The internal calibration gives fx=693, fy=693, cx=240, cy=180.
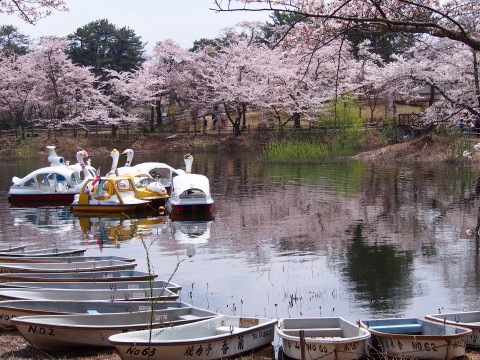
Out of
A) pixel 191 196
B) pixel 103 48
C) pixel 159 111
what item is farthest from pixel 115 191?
pixel 103 48

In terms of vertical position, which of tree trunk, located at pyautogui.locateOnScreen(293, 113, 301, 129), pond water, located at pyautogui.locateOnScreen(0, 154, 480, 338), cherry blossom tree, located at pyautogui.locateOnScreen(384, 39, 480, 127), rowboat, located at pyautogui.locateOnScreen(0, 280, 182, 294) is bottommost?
pond water, located at pyautogui.locateOnScreen(0, 154, 480, 338)

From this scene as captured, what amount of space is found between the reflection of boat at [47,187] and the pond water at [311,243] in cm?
120

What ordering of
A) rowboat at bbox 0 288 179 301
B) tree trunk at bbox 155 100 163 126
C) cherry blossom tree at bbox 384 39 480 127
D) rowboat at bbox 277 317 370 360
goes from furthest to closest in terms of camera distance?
tree trunk at bbox 155 100 163 126
cherry blossom tree at bbox 384 39 480 127
rowboat at bbox 0 288 179 301
rowboat at bbox 277 317 370 360

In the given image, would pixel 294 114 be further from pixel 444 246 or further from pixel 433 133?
pixel 444 246

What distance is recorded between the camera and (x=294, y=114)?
200ft

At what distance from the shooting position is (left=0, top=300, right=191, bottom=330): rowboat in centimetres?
981

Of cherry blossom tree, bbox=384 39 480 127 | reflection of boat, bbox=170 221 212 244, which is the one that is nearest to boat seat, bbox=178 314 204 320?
reflection of boat, bbox=170 221 212 244

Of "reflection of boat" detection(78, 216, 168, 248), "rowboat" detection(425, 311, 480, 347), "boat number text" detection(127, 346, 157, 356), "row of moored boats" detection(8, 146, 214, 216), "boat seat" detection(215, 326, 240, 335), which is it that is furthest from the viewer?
"row of moored boats" detection(8, 146, 214, 216)

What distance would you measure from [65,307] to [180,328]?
2.03 m

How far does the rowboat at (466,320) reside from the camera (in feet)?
31.7

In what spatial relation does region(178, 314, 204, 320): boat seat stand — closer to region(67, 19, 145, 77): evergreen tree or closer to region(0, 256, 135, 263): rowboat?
region(0, 256, 135, 263): rowboat

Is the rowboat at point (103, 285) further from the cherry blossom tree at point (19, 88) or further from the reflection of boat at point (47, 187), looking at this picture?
the cherry blossom tree at point (19, 88)

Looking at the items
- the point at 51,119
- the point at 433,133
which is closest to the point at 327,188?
the point at 433,133

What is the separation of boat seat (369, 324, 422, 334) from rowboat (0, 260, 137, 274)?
5.17 m
